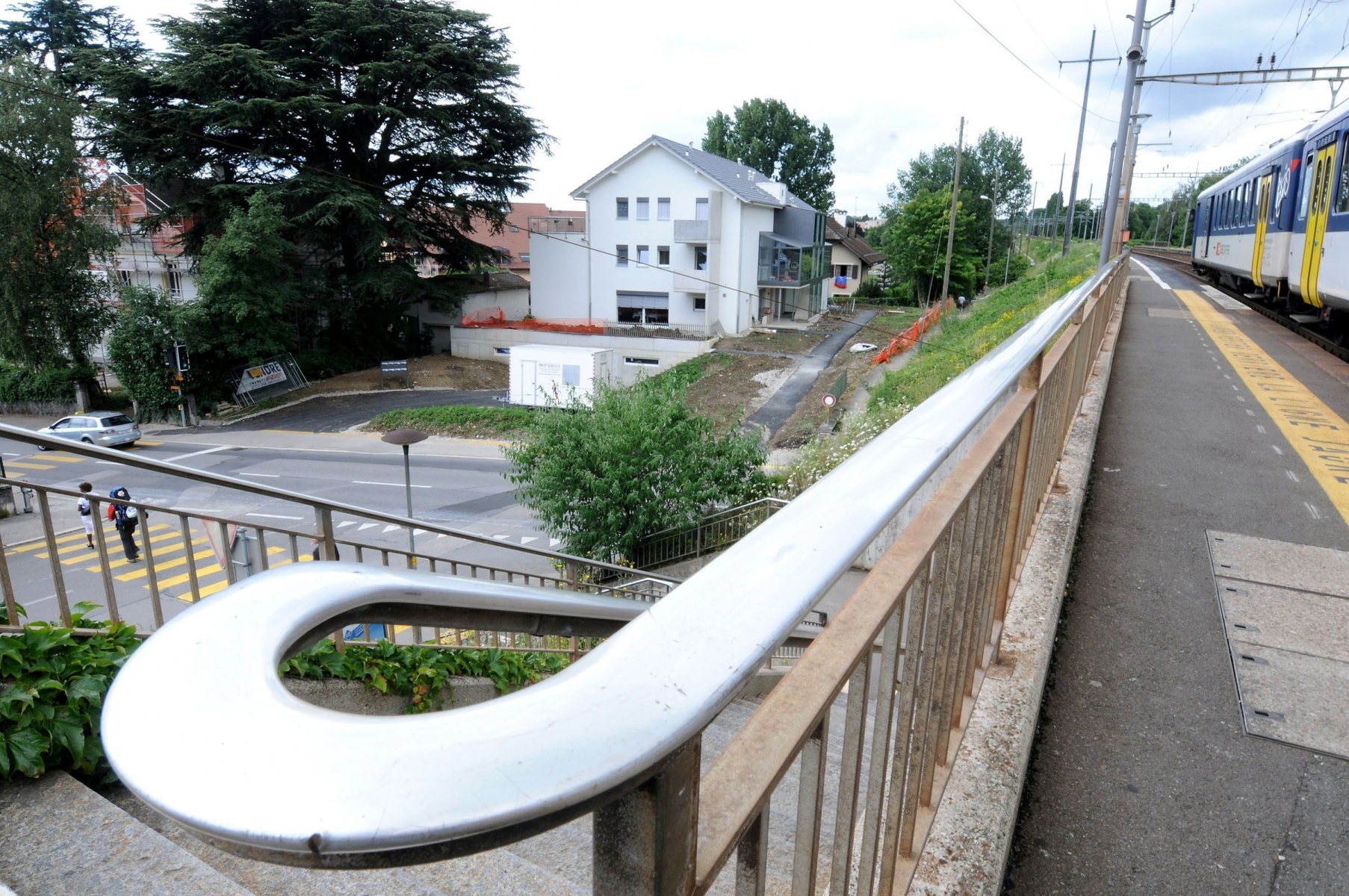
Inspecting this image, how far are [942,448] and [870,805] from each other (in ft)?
2.02

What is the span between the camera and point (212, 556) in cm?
1422

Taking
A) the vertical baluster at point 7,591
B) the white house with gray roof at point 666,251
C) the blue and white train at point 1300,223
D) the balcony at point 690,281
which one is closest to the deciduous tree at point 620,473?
the blue and white train at point 1300,223

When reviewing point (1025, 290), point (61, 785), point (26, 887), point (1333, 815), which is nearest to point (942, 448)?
point (1333, 815)

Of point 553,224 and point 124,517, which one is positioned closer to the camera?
point 124,517

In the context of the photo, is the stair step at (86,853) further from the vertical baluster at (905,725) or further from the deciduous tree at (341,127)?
the deciduous tree at (341,127)

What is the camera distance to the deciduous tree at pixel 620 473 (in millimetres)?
13953

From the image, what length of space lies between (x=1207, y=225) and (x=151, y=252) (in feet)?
137

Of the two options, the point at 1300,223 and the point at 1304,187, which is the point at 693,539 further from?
the point at 1304,187

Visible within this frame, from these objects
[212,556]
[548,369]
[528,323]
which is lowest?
[212,556]

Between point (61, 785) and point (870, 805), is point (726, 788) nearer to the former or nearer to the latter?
point (870, 805)

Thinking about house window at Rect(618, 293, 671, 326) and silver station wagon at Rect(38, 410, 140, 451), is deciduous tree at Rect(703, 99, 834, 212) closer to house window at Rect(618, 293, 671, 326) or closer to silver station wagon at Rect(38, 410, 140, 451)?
house window at Rect(618, 293, 671, 326)

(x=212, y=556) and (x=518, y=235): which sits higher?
(x=518, y=235)

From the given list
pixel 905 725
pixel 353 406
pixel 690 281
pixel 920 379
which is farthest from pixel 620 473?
pixel 690 281

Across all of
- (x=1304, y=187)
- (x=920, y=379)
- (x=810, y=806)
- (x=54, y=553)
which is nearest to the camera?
(x=810, y=806)
